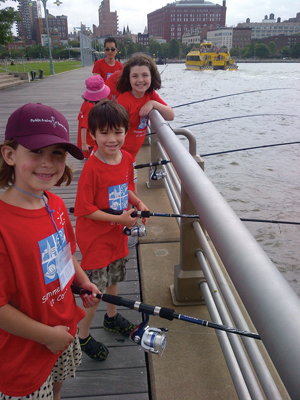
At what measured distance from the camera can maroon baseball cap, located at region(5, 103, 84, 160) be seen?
3.78 ft

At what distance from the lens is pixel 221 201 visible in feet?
3.62

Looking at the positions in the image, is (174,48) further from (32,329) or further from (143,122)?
(32,329)

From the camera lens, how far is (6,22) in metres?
16.5

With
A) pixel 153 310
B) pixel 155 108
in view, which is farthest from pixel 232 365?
pixel 155 108

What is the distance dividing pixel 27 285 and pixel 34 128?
1.66ft

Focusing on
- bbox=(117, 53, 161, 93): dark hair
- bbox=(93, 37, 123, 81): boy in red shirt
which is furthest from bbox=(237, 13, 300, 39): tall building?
bbox=(117, 53, 161, 93): dark hair

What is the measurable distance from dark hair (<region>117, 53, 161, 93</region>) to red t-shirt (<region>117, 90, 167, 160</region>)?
0.21ft

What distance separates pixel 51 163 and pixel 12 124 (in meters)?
0.17

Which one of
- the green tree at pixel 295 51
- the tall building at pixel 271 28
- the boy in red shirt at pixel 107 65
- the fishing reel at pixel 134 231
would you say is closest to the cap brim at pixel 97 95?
the boy in red shirt at pixel 107 65

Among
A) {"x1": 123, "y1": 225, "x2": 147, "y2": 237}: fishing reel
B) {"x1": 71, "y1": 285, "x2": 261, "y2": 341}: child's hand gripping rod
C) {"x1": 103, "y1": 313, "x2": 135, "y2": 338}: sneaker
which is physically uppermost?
{"x1": 71, "y1": 285, "x2": 261, "y2": 341}: child's hand gripping rod

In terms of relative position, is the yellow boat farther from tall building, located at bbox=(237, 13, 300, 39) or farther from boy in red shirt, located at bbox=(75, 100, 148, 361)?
boy in red shirt, located at bbox=(75, 100, 148, 361)

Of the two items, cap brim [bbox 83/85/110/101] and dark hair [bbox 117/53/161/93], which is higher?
dark hair [bbox 117/53/161/93]

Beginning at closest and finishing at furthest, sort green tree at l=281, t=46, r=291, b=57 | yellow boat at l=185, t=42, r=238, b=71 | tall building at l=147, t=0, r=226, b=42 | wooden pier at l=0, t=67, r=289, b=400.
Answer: wooden pier at l=0, t=67, r=289, b=400, yellow boat at l=185, t=42, r=238, b=71, green tree at l=281, t=46, r=291, b=57, tall building at l=147, t=0, r=226, b=42

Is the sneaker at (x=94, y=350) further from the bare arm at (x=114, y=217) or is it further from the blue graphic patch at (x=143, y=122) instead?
the blue graphic patch at (x=143, y=122)
